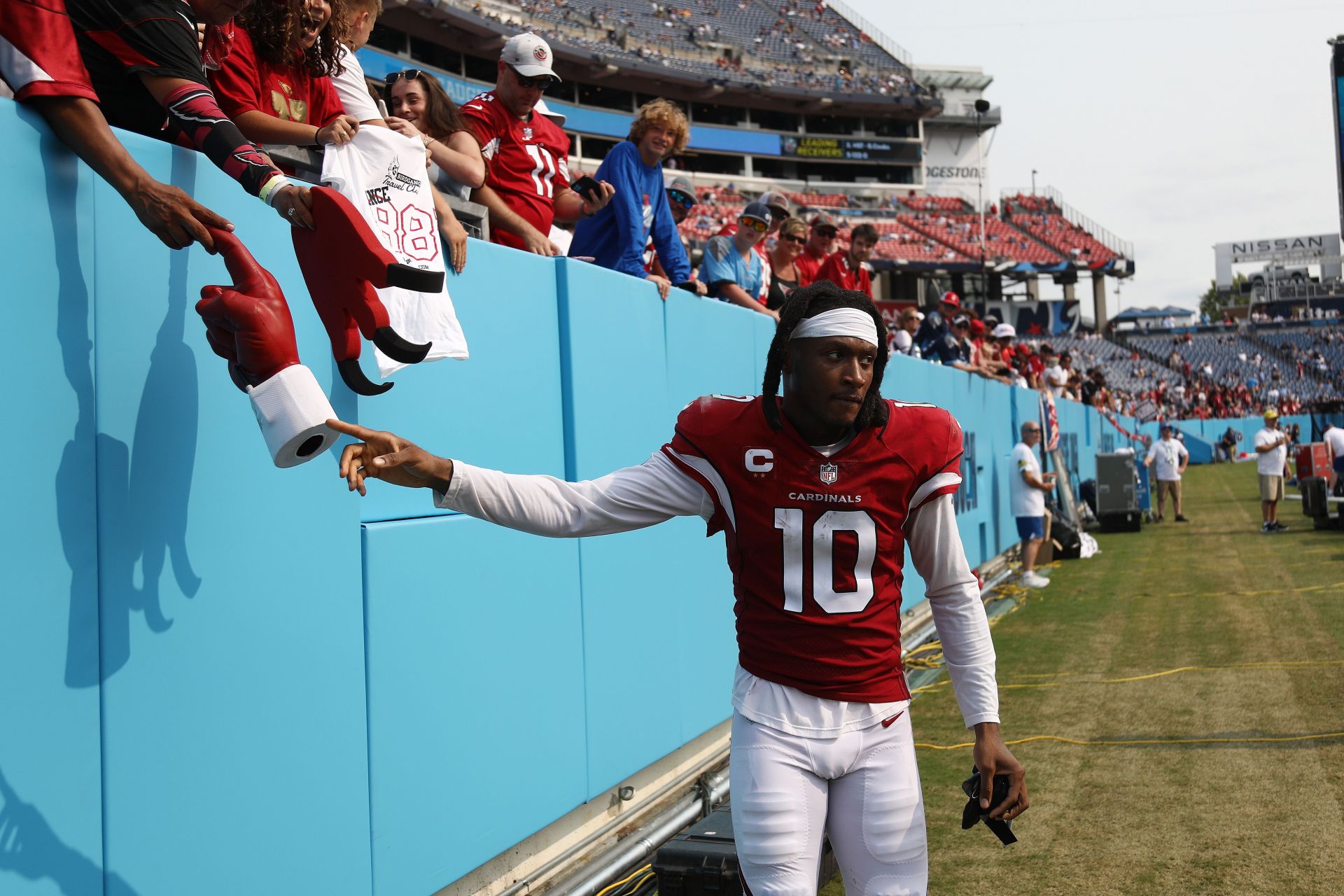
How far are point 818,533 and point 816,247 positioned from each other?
23.9 feet

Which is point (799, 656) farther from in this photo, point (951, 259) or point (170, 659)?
point (951, 259)

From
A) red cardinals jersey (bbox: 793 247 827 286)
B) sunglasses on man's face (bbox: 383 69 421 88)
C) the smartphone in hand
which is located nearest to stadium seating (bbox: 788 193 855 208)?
red cardinals jersey (bbox: 793 247 827 286)

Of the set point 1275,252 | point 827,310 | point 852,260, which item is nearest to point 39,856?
point 827,310

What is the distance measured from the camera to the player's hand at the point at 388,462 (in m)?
2.26

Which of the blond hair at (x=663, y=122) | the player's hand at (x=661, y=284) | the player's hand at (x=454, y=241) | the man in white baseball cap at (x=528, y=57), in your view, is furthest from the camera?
the blond hair at (x=663, y=122)

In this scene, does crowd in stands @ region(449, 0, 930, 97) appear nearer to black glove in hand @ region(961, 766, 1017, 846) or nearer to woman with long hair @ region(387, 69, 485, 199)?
woman with long hair @ region(387, 69, 485, 199)

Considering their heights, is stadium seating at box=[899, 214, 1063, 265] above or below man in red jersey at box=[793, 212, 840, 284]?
above

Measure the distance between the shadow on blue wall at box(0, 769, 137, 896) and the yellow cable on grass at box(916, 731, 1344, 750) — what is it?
189 inches

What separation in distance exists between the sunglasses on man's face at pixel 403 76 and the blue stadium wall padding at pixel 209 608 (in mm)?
2298

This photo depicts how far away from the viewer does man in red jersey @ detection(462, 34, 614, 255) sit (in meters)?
5.17

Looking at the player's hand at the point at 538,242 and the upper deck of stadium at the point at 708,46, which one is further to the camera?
the upper deck of stadium at the point at 708,46

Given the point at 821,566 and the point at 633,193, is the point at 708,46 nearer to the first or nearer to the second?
the point at 633,193

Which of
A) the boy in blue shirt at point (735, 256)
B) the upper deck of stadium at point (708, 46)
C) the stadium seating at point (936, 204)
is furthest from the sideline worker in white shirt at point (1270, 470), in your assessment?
the stadium seating at point (936, 204)

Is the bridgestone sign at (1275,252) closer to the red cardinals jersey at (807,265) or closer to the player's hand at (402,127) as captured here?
the red cardinals jersey at (807,265)
